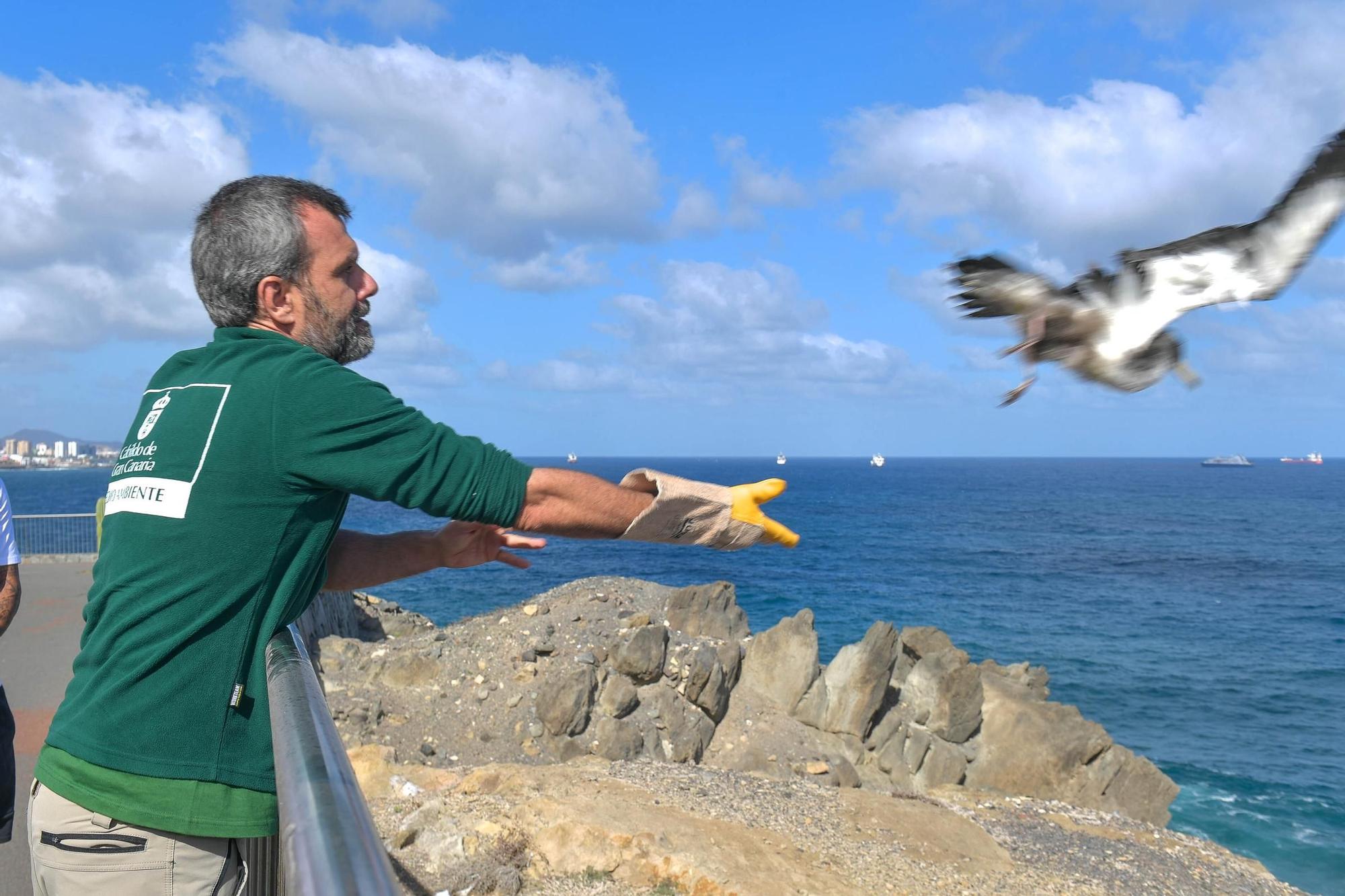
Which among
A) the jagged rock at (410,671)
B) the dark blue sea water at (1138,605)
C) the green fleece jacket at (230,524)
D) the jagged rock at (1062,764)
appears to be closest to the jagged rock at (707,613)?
the jagged rock at (1062,764)

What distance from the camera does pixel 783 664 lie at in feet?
52.5

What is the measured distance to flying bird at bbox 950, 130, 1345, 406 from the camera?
2.91 metres

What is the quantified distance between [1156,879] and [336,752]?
10.3m

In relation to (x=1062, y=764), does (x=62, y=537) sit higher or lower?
higher

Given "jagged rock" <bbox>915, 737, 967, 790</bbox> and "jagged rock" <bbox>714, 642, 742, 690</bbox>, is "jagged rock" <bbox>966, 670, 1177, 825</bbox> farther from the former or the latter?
"jagged rock" <bbox>714, 642, 742, 690</bbox>

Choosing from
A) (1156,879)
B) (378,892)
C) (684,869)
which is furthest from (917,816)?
(378,892)

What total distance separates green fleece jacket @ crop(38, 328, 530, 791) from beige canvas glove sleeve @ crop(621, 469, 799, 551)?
0.35 m

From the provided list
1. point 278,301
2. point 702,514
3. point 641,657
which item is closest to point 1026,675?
point 641,657

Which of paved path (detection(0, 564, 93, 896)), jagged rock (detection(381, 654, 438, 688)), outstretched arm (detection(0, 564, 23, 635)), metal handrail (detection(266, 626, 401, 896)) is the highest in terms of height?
metal handrail (detection(266, 626, 401, 896))

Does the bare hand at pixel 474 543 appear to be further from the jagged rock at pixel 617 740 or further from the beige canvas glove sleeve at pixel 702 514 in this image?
the jagged rock at pixel 617 740

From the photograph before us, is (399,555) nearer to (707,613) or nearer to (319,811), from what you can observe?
(319,811)

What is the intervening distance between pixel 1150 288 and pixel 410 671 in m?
12.4

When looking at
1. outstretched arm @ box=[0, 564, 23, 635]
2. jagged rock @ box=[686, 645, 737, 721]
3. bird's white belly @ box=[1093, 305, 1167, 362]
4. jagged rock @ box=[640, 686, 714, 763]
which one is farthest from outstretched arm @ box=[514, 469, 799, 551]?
jagged rock @ box=[686, 645, 737, 721]

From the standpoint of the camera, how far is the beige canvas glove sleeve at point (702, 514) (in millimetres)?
2359
